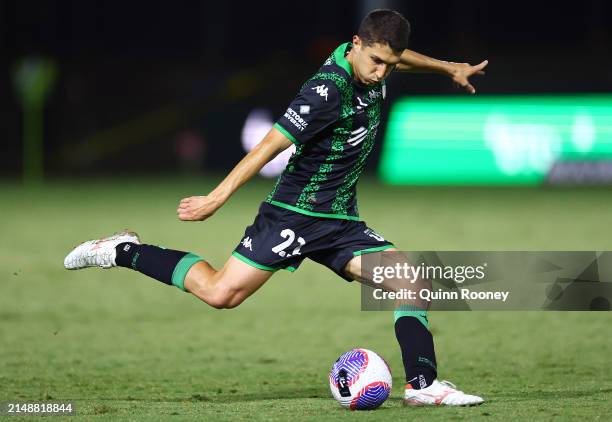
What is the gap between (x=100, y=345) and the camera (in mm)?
8438

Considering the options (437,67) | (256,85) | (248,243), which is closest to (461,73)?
(437,67)

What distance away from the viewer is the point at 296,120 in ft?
18.7

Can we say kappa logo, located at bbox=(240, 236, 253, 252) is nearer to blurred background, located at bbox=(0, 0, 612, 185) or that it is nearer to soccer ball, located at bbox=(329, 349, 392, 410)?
soccer ball, located at bbox=(329, 349, 392, 410)

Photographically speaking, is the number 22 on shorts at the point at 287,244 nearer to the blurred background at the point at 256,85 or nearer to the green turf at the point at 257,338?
the green turf at the point at 257,338

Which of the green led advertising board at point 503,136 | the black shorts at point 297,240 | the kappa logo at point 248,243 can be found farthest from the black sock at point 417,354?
the green led advertising board at point 503,136

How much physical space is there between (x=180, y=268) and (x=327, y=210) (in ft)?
2.91

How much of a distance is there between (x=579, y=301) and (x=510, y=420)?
3.09m

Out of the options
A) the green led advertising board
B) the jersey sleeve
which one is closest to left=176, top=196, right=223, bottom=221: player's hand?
the jersey sleeve

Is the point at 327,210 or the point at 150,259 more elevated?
the point at 327,210

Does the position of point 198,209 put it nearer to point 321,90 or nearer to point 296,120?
point 296,120

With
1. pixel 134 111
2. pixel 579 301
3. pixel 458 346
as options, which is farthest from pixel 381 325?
pixel 134 111

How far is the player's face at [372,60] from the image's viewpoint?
573 centimetres

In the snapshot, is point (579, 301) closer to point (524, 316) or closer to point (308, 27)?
point (524, 316)

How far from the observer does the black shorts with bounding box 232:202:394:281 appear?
238 inches
